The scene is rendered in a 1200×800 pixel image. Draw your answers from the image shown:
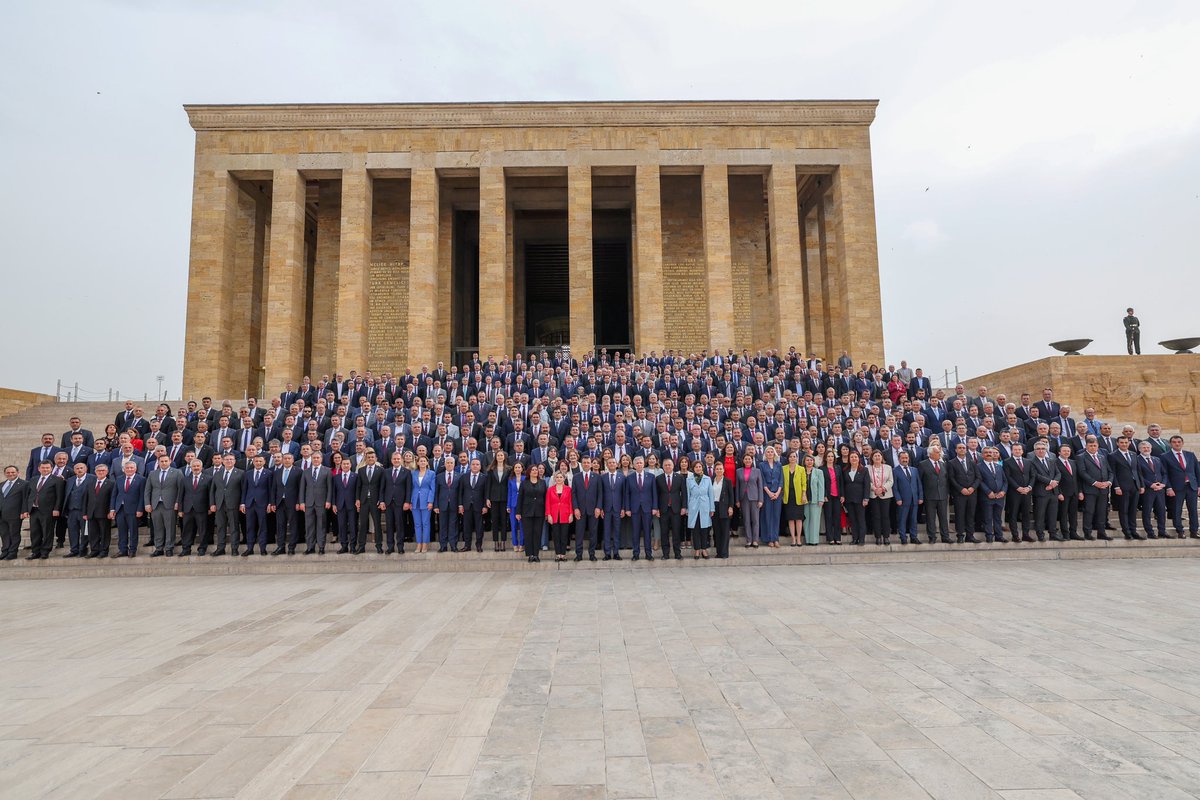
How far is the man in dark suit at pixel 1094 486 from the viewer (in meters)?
9.30

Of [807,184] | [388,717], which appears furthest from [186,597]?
[807,184]

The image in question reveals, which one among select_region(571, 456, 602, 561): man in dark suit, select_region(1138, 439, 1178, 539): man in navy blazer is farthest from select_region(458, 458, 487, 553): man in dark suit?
select_region(1138, 439, 1178, 539): man in navy blazer

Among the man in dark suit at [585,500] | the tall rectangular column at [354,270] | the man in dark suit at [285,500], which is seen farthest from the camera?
the tall rectangular column at [354,270]

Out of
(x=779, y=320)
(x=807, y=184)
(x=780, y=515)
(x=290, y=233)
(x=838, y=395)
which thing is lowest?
(x=780, y=515)

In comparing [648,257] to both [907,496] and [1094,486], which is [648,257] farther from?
[1094,486]

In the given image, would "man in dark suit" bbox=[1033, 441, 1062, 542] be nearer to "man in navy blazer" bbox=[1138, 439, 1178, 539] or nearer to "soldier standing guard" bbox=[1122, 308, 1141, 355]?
"man in navy blazer" bbox=[1138, 439, 1178, 539]

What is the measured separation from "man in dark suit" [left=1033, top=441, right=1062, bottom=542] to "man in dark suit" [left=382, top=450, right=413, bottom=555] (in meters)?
9.03

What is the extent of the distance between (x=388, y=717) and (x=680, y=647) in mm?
2108

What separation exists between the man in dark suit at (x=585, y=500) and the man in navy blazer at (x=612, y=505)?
0.10 meters

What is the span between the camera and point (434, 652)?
4539 mm

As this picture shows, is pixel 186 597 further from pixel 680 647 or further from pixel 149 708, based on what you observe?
pixel 680 647

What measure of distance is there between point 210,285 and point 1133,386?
28328 millimetres

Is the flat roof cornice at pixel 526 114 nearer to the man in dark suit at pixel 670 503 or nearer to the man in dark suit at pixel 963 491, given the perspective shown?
the man in dark suit at pixel 963 491

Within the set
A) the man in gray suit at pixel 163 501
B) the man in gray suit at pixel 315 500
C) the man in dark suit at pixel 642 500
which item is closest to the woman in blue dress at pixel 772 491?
the man in dark suit at pixel 642 500
